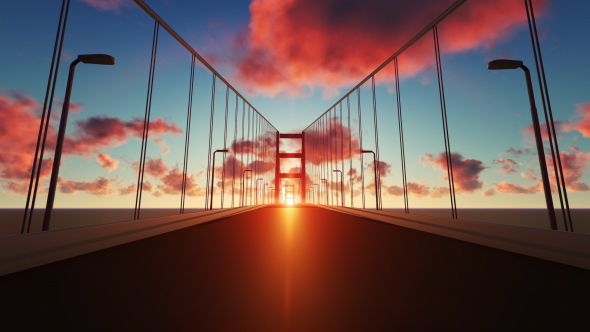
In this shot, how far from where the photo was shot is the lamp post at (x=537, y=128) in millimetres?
3071

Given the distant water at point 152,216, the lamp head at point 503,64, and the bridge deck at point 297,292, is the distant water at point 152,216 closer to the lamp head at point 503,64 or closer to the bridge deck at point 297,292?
the lamp head at point 503,64

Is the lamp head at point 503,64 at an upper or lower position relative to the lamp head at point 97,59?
upper

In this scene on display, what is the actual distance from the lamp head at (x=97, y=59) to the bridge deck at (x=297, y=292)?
2.23 meters

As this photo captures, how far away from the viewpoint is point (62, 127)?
2.86 meters

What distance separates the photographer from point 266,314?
3.54 ft

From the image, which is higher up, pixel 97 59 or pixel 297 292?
pixel 97 59

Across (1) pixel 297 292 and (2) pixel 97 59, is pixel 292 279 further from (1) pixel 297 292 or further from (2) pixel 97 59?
(2) pixel 97 59

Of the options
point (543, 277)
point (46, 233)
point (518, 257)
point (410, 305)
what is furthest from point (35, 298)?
point (518, 257)

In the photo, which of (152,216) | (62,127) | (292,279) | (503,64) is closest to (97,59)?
(62,127)

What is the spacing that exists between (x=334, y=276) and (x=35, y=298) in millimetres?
1275

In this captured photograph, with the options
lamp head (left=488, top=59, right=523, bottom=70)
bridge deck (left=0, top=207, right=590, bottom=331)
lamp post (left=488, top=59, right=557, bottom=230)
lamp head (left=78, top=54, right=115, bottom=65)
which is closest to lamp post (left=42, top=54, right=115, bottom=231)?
lamp head (left=78, top=54, right=115, bottom=65)

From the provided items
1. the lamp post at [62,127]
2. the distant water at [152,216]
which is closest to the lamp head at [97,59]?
the lamp post at [62,127]

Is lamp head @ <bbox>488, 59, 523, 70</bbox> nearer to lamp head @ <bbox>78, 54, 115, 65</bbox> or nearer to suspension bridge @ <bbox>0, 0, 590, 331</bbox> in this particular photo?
suspension bridge @ <bbox>0, 0, 590, 331</bbox>

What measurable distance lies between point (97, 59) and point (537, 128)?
488cm
